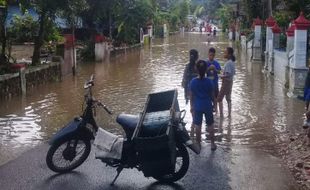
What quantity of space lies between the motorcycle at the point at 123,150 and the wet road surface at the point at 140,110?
20 centimetres

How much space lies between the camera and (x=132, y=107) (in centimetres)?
1255

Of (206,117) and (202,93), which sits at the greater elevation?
(202,93)

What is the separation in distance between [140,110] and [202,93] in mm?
4144

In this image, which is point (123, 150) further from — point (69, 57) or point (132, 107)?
point (69, 57)

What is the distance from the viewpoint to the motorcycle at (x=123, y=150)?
638 cm

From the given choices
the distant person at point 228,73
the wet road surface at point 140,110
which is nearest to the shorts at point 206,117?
the wet road surface at point 140,110

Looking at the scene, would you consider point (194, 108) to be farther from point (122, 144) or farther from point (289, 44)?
point (289, 44)

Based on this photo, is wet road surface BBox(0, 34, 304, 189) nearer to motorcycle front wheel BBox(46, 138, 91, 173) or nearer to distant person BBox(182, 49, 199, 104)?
motorcycle front wheel BBox(46, 138, 91, 173)

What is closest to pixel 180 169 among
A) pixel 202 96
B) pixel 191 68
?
pixel 202 96

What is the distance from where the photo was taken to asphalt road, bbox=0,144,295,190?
6.58 m

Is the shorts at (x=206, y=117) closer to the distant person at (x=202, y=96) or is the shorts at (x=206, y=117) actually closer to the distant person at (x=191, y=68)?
the distant person at (x=202, y=96)

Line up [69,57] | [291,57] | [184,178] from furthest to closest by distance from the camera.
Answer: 1. [69,57]
2. [291,57]
3. [184,178]

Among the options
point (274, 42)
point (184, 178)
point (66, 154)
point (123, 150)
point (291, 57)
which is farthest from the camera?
point (274, 42)

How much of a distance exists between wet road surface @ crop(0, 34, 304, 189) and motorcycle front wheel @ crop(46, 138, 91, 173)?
14cm
